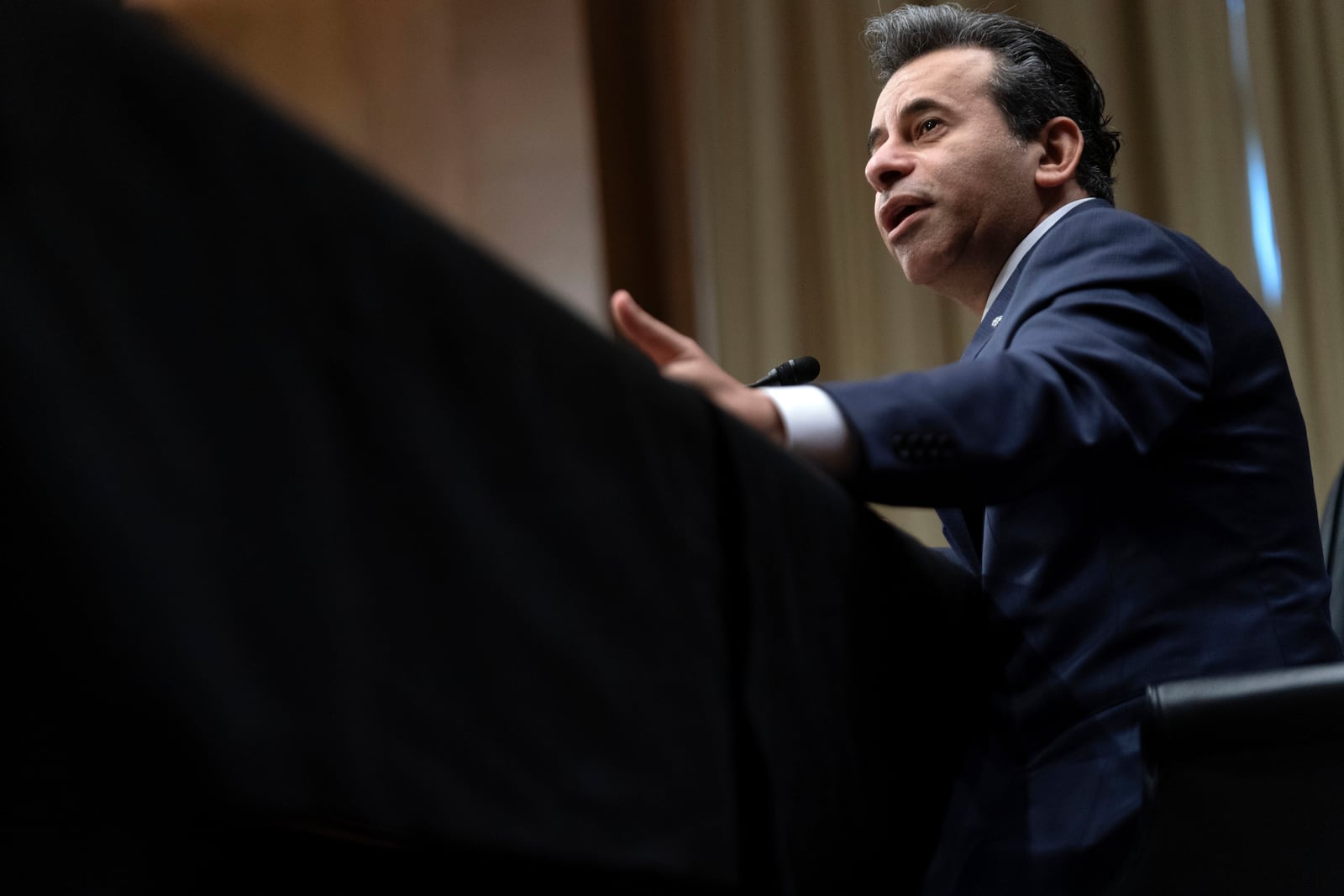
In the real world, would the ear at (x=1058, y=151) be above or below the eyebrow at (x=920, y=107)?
below

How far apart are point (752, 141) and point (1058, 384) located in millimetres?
2438

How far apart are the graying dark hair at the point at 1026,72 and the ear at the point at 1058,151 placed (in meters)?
0.01

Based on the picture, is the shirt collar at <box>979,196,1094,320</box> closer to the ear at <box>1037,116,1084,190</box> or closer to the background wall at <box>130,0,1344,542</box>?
the ear at <box>1037,116,1084,190</box>

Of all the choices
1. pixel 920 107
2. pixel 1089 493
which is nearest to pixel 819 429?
pixel 1089 493

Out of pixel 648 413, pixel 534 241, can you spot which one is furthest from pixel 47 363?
pixel 534 241

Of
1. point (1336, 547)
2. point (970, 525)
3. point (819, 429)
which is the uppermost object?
point (819, 429)

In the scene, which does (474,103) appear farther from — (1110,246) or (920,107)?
(1110,246)

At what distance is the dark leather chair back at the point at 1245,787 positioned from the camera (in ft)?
2.63

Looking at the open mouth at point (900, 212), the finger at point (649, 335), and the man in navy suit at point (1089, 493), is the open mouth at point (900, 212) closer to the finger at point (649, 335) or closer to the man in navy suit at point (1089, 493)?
the man in navy suit at point (1089, 493)

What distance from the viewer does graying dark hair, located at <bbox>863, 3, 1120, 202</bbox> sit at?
1521mm

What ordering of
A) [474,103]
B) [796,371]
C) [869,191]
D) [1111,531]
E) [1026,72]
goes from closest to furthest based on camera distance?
[1111,531] < [796,371] < [1026,72] < [869,191] < [474,103]

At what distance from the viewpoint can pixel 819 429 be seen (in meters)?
0.78

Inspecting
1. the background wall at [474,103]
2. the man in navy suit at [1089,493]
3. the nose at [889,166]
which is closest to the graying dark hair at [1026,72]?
the nose at [889,166]

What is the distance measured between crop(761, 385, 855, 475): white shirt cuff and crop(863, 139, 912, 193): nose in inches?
30.1
